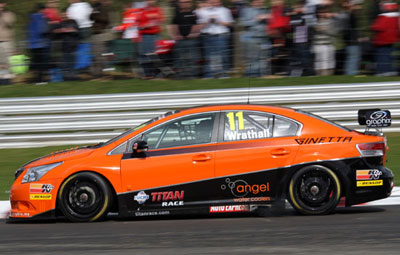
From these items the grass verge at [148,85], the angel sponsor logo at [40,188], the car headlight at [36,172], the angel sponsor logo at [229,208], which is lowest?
the angel sponsor logo at [229,208]

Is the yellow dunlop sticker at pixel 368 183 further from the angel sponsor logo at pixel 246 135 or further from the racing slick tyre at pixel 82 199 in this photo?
the racing slick tyre at pixel 82 199

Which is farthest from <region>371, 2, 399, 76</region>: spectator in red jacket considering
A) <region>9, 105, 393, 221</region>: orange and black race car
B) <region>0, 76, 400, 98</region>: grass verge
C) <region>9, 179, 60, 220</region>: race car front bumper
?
<region>9, 179, 60, 220</region>: race car front bumper

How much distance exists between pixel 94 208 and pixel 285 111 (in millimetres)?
2330

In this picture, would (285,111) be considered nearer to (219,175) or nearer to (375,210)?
(219,175)

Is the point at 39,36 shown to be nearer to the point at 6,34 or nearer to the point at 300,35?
the point at 6,34

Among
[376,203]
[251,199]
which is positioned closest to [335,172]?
[251,199]

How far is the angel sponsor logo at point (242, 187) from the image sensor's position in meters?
6.72

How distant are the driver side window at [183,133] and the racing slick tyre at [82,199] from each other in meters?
0.71

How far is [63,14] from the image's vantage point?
42.9ft

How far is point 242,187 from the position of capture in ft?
22.1

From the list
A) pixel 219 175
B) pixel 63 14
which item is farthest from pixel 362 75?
pixel 219 175

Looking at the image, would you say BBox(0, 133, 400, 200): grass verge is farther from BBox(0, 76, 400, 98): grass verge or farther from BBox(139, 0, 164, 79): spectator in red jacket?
BBox(139, 0, 164, 79): spectator in red jacket

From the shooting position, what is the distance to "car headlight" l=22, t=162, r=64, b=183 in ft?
22.6

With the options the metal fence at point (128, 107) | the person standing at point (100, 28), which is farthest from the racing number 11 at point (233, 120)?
the person standing at point (100, 28)
